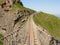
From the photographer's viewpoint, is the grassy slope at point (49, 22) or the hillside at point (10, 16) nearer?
the grassy slope at point (49, 22)

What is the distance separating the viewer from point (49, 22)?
339ft

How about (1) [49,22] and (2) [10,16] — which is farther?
(2) [10,16]

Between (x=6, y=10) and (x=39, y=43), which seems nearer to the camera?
(x=39, y=43)

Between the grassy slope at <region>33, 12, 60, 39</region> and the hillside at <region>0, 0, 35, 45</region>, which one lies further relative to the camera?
the hillside at <region>0, 0, 35, 45</region>

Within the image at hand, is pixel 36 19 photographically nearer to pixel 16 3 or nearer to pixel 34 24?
pixel 34 24

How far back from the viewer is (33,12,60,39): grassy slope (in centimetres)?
9539

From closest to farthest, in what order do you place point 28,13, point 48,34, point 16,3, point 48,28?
point 48,34, point 48,28, point 28,13, point 16,3

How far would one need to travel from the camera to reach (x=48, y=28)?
98125mm

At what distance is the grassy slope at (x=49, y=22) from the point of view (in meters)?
95.4

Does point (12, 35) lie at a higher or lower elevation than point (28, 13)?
lower

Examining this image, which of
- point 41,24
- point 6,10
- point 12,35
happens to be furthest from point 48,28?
point 6,10

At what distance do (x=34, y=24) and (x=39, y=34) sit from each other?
23.5ft

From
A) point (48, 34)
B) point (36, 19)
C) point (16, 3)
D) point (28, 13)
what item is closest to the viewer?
point (48, 34)

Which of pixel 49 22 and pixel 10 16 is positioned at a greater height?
pixel 10 16
